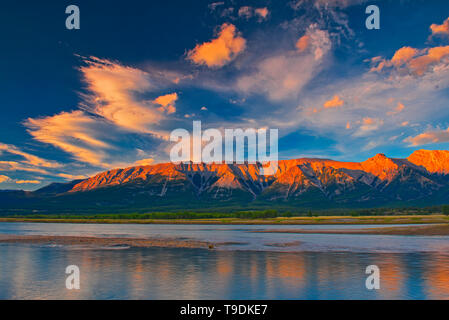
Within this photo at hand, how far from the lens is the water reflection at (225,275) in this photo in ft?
92.7

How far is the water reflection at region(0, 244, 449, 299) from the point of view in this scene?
28.2 meters

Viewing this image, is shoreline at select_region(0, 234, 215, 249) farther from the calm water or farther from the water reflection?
the water reflection

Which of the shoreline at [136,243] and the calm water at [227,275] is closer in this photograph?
the calm water at [227,275]

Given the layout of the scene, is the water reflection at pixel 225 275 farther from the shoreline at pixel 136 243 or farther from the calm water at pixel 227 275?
the shoreline at pixel 136 243

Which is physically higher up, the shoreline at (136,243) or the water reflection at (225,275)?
the water reflection at (225,275)

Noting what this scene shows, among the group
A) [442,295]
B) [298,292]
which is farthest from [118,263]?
[442,295]

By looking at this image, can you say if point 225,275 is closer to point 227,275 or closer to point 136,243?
point 227,275

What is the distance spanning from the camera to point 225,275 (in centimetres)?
3594

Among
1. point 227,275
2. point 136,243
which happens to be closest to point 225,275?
point 227,275

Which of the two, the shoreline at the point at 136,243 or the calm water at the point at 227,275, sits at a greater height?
the calm water at the point at 227,275

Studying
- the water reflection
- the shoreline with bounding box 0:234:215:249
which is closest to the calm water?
→ the water reflection

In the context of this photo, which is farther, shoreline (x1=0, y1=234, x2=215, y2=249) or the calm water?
shoreline (x1=0, y1=234, x2=215, y2=249)

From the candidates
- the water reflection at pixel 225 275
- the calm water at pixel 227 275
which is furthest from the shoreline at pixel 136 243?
the water reflection at pixel 225 275

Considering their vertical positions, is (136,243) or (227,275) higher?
(227,275)
